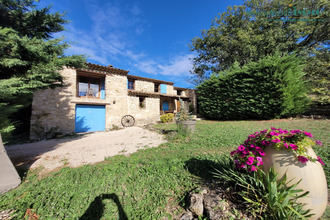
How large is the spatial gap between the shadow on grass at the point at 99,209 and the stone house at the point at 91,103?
660cm

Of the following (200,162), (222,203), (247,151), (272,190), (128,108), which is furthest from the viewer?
(128,108)

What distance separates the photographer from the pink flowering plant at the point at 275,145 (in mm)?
1370

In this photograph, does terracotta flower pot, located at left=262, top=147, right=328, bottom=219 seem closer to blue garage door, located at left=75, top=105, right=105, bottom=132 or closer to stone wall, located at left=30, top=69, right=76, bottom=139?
stone wall, located at left=30, top=69, right=76, bottom=139

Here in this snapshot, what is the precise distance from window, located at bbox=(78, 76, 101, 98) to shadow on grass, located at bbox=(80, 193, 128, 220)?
10.2m

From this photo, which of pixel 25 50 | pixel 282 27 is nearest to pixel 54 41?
pixel 25 50

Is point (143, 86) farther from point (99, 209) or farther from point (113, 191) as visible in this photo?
point (99, 209)

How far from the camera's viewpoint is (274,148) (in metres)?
1.52

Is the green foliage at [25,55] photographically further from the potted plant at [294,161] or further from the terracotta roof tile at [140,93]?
the terracotta roof tile at [140,93]

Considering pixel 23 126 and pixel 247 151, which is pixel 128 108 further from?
pixel 247 151

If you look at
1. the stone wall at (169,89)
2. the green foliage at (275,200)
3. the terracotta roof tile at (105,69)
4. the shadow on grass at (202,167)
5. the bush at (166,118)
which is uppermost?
the terracotta roof tile at (105,69)

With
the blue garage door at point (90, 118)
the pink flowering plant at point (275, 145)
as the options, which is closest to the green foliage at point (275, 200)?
the pink flowering plant at point (275, 145)

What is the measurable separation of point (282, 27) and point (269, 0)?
3.28 metres

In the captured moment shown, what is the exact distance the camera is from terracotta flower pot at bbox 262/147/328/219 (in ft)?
4.27

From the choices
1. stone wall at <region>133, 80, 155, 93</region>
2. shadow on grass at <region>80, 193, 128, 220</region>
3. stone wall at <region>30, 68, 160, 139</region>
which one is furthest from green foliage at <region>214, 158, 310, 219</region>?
stone wall at <region>133, 80, 155, 93</region>
